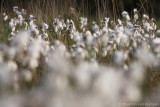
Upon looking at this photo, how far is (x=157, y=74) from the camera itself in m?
2.28

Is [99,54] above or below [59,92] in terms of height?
above

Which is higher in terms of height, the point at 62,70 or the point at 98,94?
the point at 62,70

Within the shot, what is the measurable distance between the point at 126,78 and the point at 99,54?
187cm

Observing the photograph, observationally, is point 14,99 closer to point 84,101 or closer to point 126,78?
point 84,101

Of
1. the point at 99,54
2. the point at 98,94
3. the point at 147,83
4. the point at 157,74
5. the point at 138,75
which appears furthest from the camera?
the point at 99,54

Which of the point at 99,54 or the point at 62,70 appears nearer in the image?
the point at 62,70

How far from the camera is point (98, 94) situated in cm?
A: 88

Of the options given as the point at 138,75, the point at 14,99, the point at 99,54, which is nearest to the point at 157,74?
the point at 99,54

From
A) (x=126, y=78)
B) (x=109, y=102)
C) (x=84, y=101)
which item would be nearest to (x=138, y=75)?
(x=126, y=78)

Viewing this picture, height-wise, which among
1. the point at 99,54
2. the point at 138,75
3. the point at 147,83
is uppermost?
the point at 99,54

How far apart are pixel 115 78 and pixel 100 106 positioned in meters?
0.14

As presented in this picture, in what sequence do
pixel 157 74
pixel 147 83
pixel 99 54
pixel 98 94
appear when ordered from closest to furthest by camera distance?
pixel 98 94, pixel 147 83, pixel 157 74, pixel 99 54

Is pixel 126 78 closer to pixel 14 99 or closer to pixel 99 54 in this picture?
pixel 14 99

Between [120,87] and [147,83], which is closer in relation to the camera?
[120,87]
